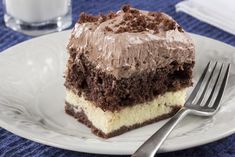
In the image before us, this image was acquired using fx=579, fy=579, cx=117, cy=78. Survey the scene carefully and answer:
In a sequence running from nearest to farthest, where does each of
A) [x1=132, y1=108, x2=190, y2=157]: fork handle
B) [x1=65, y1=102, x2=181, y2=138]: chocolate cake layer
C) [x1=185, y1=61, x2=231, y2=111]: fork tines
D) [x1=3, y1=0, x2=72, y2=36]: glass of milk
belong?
[x1=132, y1=108, x2=190, y2=157]: fork handle < [x1=65, y1=102, x2=181, y2=138]: chocolate cake layer < [x1=185, y1=61, x2=231, y2=111]: fork tines < [x1=3, y1=0, x2=72, y2=36]: glass of milk

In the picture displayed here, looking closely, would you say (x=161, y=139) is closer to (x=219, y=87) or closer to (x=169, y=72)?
(x=169, y=72)

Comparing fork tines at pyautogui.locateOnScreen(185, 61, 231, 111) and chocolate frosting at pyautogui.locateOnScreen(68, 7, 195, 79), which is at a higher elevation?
chocolate frosting at pyautogui.locateOnScreen(68, 7, 195, 79)

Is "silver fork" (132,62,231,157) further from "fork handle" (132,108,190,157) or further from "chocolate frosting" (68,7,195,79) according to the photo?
"chocolate frosting" (68,7,195,79)

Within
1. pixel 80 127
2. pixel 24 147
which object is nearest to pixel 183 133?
pixel 80 127

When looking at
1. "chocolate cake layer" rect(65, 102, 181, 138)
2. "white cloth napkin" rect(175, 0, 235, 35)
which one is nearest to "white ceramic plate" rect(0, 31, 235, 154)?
"chocolate cake layer" rect(65, 102, 181, 138)

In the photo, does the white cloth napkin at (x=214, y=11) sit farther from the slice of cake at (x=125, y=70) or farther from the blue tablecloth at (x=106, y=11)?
the slice of cake at (x=125, y=70)

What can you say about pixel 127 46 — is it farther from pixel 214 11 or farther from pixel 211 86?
pixel 214 11
